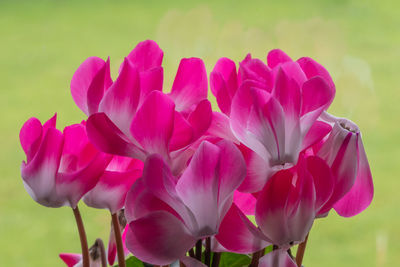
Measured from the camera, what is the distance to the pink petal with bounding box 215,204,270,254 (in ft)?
1.14

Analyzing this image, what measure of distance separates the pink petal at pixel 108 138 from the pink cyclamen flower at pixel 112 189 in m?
0.02

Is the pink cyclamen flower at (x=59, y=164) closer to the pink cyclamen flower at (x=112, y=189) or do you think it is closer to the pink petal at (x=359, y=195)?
the pink cyclamen flower at (x=112, y=189)

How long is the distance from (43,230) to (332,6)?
2592 mm

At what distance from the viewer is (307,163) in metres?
0.34

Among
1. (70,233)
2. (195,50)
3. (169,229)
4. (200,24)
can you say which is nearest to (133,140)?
(169,229)

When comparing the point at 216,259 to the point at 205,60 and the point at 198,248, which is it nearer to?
the point at 198,248

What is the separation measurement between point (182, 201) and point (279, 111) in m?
0.06

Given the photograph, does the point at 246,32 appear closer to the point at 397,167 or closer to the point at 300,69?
the point at 397,167

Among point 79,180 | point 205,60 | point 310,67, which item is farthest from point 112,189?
point 205,60

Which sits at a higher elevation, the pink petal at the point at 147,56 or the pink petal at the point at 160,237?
the pink petal at the point at 147,56

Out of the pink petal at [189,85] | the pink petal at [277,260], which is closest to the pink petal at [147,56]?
the pink petal at [189,85]

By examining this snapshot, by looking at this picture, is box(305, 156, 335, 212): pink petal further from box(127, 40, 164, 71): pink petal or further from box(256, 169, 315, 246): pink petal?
box(127, 40, 164, 71): pink petal

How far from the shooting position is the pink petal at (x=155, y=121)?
1.05 feet

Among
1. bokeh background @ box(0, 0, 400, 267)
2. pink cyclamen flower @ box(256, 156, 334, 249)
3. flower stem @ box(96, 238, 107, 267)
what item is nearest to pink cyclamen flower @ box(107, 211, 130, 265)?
flower stem @ box(96, 238, 107, 267)
